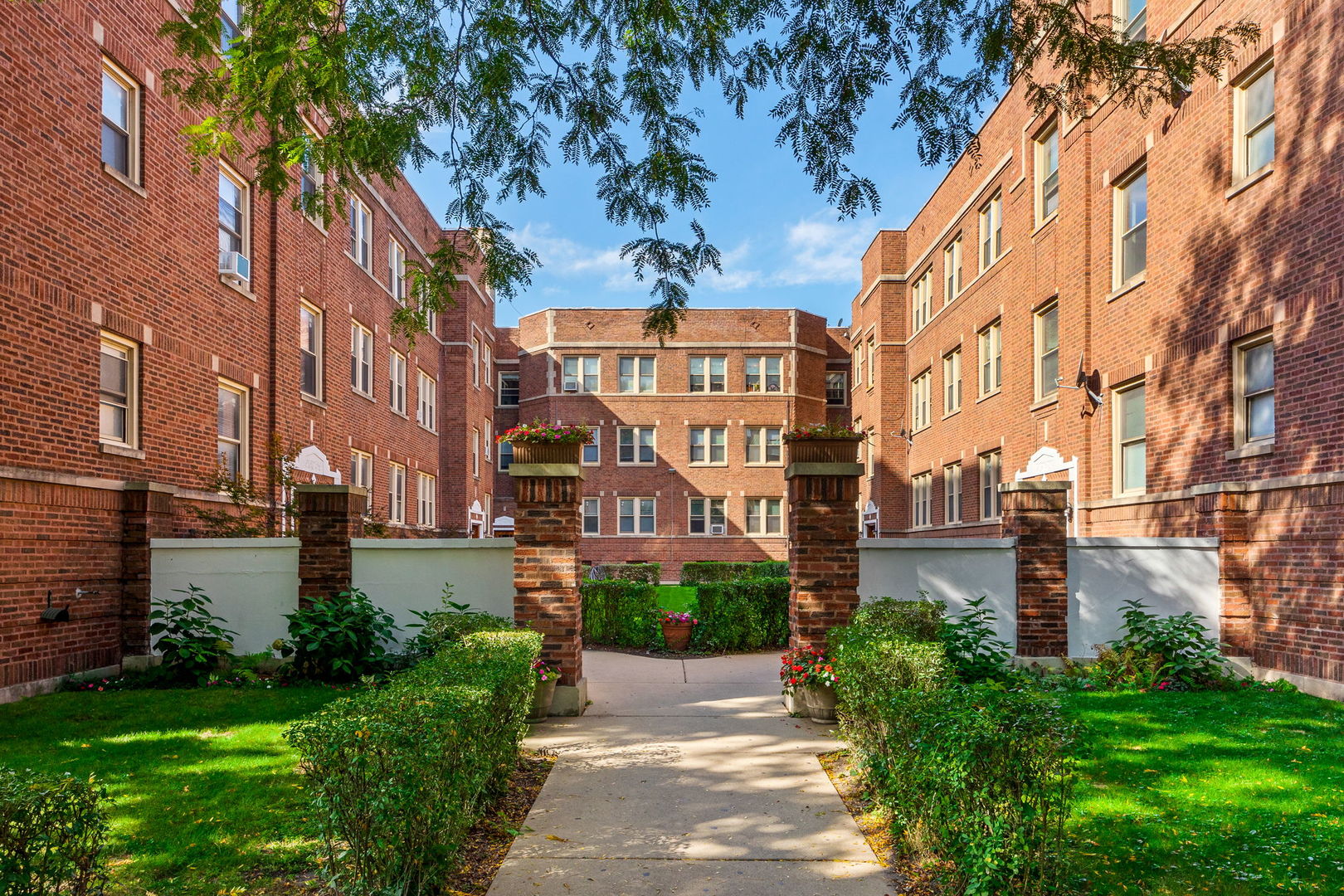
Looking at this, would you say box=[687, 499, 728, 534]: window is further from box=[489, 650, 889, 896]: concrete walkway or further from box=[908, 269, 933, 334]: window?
box=[489, 650, 889, 896]: concrete walkway

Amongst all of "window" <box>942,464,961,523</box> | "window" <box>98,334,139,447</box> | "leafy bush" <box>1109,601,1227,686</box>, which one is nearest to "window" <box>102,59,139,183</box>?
"window" <box>98,334,139,447</box>

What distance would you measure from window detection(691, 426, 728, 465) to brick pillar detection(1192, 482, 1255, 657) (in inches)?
1142

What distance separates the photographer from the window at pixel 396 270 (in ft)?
74.3

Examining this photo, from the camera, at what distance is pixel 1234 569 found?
9633 mm

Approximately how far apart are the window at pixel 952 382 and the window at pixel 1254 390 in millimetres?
11634

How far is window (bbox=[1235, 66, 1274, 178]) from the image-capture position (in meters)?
10.1

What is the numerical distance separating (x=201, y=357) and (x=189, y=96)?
778 cm

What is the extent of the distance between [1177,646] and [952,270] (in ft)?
52.9

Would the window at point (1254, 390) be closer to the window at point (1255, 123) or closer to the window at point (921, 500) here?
the window at point (1255, 123)

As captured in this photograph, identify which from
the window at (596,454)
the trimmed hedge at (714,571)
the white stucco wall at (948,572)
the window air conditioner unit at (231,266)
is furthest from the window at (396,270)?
the white stucco wall at (948,572)

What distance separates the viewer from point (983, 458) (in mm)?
20297

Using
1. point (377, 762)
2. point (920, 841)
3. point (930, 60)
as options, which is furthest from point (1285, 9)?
point (377, 762)

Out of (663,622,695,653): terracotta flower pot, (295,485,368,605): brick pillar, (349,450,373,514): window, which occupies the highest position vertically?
(349,450,373,514): window

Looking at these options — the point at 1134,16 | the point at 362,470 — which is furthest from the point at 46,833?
the point at 362,470
